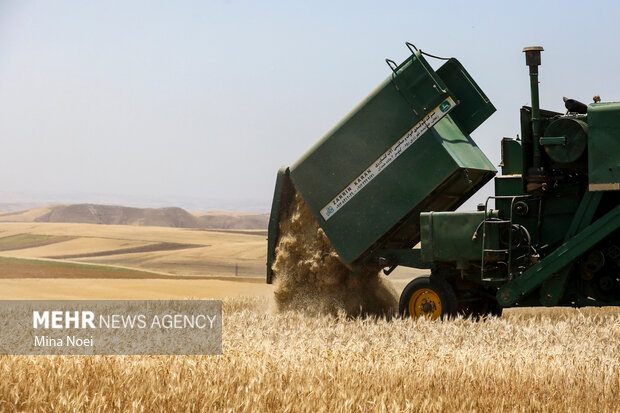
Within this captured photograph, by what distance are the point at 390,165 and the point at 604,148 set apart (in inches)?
85.1

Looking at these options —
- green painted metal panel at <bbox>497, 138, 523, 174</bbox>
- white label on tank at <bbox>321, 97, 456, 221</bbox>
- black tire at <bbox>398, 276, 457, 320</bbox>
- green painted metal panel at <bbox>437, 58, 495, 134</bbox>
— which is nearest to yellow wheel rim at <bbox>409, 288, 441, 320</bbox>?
black tire at <bbox>398, 276, 457, 320</bbox>

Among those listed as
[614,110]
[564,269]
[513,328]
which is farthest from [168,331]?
[614,110]

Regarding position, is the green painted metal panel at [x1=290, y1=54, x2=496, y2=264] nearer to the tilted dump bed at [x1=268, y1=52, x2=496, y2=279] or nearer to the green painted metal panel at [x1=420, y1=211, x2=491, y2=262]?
the tilted dump bed at [x1=268, y1=52, x2=496, y2=279]

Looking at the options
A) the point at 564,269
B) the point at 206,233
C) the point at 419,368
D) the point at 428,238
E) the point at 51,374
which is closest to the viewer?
the point at 51,374

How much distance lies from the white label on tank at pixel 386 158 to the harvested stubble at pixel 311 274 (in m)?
0.45

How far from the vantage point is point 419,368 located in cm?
617

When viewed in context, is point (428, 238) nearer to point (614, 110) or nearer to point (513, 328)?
point (513, 328)

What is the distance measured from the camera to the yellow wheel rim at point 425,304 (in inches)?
369

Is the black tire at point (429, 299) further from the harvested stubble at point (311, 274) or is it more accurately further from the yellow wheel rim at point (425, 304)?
the harvested stubble at point (311, 274)

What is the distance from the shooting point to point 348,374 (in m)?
5.84

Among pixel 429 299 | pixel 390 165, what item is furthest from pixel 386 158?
pixel 429 299

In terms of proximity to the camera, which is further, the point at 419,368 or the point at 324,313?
the point at 324,313

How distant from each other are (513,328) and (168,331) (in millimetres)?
3192

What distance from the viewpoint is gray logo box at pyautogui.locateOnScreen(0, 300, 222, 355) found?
6.74 metres
